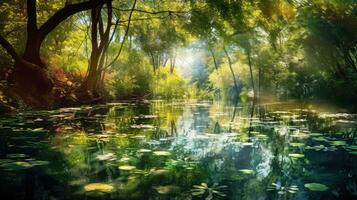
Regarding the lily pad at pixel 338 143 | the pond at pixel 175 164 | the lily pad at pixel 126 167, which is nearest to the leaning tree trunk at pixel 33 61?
the pond at pixel 175 164

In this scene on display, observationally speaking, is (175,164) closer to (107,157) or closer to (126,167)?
(126,167)

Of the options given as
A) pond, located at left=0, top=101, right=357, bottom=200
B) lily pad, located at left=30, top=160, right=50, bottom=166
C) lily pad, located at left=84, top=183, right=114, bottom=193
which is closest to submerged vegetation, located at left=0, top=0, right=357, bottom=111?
pond, located at left=0, top=101, right=357, bottom=200

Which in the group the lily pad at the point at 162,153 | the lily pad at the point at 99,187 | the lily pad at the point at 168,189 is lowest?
the lily pad at the point at 168,189

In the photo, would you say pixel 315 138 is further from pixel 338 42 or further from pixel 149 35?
pixel 149 35

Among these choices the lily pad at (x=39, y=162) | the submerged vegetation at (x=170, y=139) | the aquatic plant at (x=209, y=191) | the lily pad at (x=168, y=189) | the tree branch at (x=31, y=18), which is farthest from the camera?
the tree branch at (x=31, y=18)

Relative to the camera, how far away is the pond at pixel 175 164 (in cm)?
400

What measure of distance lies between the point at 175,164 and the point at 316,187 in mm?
2140

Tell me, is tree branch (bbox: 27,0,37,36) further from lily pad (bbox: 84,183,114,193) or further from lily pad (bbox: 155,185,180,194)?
lily pad (bbox: 155,185,180,194)

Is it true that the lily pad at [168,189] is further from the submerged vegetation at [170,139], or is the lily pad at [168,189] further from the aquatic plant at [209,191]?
the aquatic plant at [209,191]

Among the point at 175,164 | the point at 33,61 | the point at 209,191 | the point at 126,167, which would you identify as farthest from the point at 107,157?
the point at 33,61

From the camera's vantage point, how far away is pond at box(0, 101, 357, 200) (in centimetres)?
400

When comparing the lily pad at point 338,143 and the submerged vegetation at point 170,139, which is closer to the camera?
the submerged vegetation at point 170,139

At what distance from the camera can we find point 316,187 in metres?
4.13

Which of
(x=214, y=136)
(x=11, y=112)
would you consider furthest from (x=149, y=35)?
(x=214, y=136)
